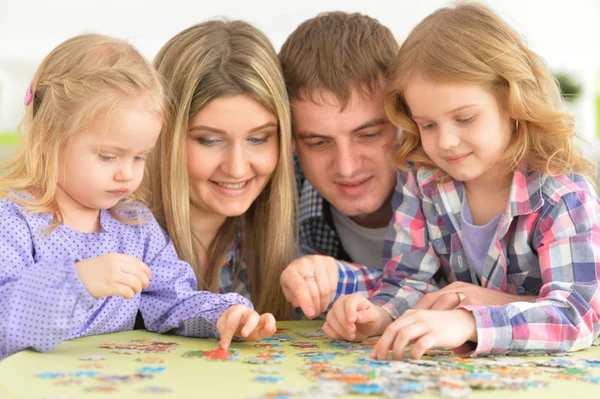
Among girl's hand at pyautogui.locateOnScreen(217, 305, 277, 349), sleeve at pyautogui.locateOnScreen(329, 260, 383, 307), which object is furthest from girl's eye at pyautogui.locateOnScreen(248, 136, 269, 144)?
girl's hand at pyautogui.locateOnScreen(217, 305, 277, 349)

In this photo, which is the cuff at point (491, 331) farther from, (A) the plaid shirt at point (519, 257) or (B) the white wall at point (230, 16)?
(B) the white wall at point (230, 16)

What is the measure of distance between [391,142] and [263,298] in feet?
1.95

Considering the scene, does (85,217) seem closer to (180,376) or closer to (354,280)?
(180,376)

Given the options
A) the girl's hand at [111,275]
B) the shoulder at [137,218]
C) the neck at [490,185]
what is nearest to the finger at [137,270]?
the girl's hand at [111,275]

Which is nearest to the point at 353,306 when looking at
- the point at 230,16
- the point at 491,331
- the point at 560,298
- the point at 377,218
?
the point at 491,331

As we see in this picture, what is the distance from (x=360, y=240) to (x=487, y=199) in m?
0.65

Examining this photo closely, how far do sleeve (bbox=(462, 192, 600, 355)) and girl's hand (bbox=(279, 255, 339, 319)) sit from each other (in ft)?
1.38

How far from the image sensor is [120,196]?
74.2 inches

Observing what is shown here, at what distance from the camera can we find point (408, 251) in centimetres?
220

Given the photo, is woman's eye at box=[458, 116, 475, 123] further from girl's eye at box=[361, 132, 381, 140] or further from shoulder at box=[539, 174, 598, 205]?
girl's eye at box=[361, 132, 381, 140]

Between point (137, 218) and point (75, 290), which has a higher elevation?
point (137, 218)

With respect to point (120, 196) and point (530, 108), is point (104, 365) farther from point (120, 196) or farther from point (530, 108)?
point (530, 108)

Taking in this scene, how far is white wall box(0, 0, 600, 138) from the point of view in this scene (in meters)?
5.85

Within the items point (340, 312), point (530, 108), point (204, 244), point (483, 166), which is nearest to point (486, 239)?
point (483, 166)
